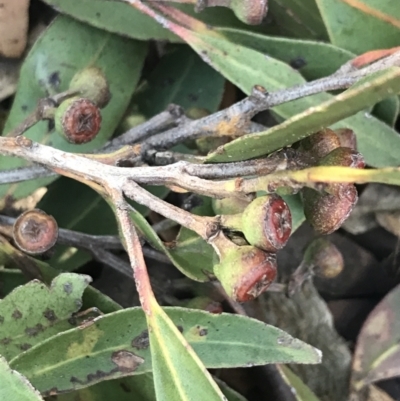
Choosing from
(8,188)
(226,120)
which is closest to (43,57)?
(8,188)

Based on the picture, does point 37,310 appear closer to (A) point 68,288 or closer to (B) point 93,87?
(A) point 68,288

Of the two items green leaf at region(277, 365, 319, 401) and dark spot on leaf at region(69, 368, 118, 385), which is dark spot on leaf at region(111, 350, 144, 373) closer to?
dark spot on leaf at region(69, 368, 118, 385)

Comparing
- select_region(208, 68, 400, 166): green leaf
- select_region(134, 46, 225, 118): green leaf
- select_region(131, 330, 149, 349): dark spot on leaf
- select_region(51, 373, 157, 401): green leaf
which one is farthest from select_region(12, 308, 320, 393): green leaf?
select_region(134, 46, 225, 118): green leaf

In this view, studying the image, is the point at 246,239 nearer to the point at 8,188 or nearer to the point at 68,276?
the point at 68,276

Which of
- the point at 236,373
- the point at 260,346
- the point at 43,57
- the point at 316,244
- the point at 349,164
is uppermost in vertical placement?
the point at 43,57

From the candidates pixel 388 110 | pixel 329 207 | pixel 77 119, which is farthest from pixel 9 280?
pixel 388 110

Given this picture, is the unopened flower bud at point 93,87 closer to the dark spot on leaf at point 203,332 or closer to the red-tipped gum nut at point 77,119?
the red-tipped gum nut at point 77,119

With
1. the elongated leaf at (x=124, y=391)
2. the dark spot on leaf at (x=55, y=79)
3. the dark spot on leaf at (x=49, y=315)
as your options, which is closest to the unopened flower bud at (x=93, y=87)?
the dark spot on leaf at (x=55, y=79)
